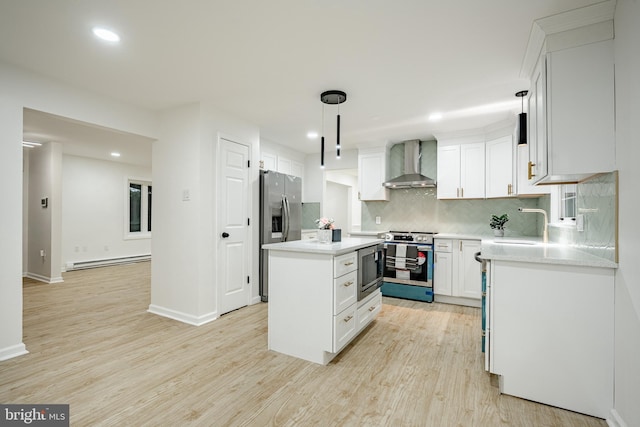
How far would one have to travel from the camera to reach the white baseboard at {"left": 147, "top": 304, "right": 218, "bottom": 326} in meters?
3.28

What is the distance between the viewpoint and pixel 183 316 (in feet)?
11.1

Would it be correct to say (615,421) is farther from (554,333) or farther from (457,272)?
(457,272)

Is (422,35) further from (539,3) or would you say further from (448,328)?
(448,328)

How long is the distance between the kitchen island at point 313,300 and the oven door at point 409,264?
172 centimetres

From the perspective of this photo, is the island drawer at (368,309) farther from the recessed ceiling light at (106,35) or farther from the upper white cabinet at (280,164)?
the recessed ceiling light at (106,35)

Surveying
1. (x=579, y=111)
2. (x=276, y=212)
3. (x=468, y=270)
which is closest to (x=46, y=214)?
(x=276, y=212)

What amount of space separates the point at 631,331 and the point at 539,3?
73.2 inches

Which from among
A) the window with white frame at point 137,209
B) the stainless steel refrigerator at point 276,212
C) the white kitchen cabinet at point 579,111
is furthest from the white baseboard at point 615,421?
the window with white frame at point 137,209

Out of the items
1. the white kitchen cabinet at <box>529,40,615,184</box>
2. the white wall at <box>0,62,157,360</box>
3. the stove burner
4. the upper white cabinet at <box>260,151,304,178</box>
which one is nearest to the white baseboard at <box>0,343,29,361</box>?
the white wall at <box>0,62,157,360</box>

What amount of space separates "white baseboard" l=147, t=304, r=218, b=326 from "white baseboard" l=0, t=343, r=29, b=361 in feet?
3.94

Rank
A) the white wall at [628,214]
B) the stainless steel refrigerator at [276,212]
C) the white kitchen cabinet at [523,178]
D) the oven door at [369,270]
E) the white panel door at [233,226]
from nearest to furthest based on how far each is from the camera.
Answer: the white wall at [628,214], the oven door at [369,270], the white kitchen cabinet at [523,178], the white panel door at [233,226], the stainless steel refrigerator at [276,212]

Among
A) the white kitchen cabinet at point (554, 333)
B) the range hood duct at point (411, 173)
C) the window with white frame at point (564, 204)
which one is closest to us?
the white kitchen cabinet at point (554, 333)

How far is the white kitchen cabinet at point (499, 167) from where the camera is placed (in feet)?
13.0

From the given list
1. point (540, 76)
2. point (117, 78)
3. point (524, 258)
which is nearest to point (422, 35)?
point (540, 76)
